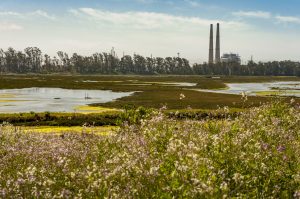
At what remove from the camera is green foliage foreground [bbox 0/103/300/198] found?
25.0ft

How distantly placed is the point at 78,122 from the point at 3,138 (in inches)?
876

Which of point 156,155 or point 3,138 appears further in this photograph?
point 3,138

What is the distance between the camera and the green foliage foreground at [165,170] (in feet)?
25.0

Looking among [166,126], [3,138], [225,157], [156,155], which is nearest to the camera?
[225,157]

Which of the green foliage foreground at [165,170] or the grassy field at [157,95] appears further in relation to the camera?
the grassy field at [157,95]

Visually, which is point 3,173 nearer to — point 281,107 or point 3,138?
point 3,138

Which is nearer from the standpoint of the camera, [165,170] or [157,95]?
[165,170]

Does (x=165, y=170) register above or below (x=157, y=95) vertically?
above

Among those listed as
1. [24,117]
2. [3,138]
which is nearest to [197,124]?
[3,138]

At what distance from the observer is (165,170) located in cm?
Result: 823

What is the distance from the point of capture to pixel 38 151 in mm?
13672

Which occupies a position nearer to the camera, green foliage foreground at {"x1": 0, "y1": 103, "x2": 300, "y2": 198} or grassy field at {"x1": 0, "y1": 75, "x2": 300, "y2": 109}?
green foliage foreground at {"x1": 0, "y1": 103, "x2": 300, "y2": 198}

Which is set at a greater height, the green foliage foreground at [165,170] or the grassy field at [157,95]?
the green foliage foreground at [165,170]

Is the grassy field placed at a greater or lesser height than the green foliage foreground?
lesser
